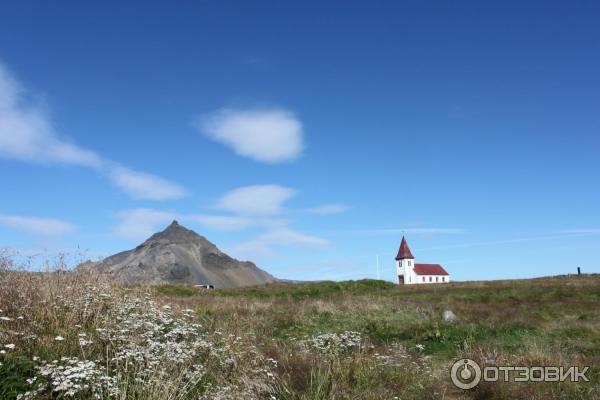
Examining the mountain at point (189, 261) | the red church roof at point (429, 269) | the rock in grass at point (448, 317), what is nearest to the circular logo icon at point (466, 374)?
the rock in grass at point (448, 317)

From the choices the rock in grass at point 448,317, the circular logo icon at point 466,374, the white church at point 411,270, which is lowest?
the circular logo icon at point 466,374

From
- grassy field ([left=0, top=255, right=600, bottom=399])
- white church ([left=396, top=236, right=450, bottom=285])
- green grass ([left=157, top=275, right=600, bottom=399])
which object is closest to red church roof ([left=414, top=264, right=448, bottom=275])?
white church ([left=396, top=236, right=450, bottom=285])

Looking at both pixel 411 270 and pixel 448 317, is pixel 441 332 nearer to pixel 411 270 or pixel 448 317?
pixel 448 317

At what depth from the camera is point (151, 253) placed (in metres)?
Answer: 105

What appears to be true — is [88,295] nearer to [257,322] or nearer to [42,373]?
[42,373]

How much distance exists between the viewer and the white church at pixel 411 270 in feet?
292

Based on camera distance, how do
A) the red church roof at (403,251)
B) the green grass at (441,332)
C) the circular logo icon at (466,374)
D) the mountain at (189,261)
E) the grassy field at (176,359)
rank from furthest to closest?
the mountain at (189,261)
the red church roof at (403,251)
the circular logo icon at (466,374)
the green grass at (441,332)
the grassy field at (176,359)

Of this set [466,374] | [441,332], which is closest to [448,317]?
[441,332]

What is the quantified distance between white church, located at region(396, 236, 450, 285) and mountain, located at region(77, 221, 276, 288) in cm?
Result: 2938

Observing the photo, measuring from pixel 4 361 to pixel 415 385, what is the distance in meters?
5.48

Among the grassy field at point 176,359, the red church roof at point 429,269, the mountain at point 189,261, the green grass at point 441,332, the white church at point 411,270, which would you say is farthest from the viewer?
the mountain at point 189,261

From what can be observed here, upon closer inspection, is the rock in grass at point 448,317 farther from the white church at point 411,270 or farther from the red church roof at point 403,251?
the red church roof at point 403,251

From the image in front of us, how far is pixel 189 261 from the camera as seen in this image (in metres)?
112

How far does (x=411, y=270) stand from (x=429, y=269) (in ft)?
19.3
